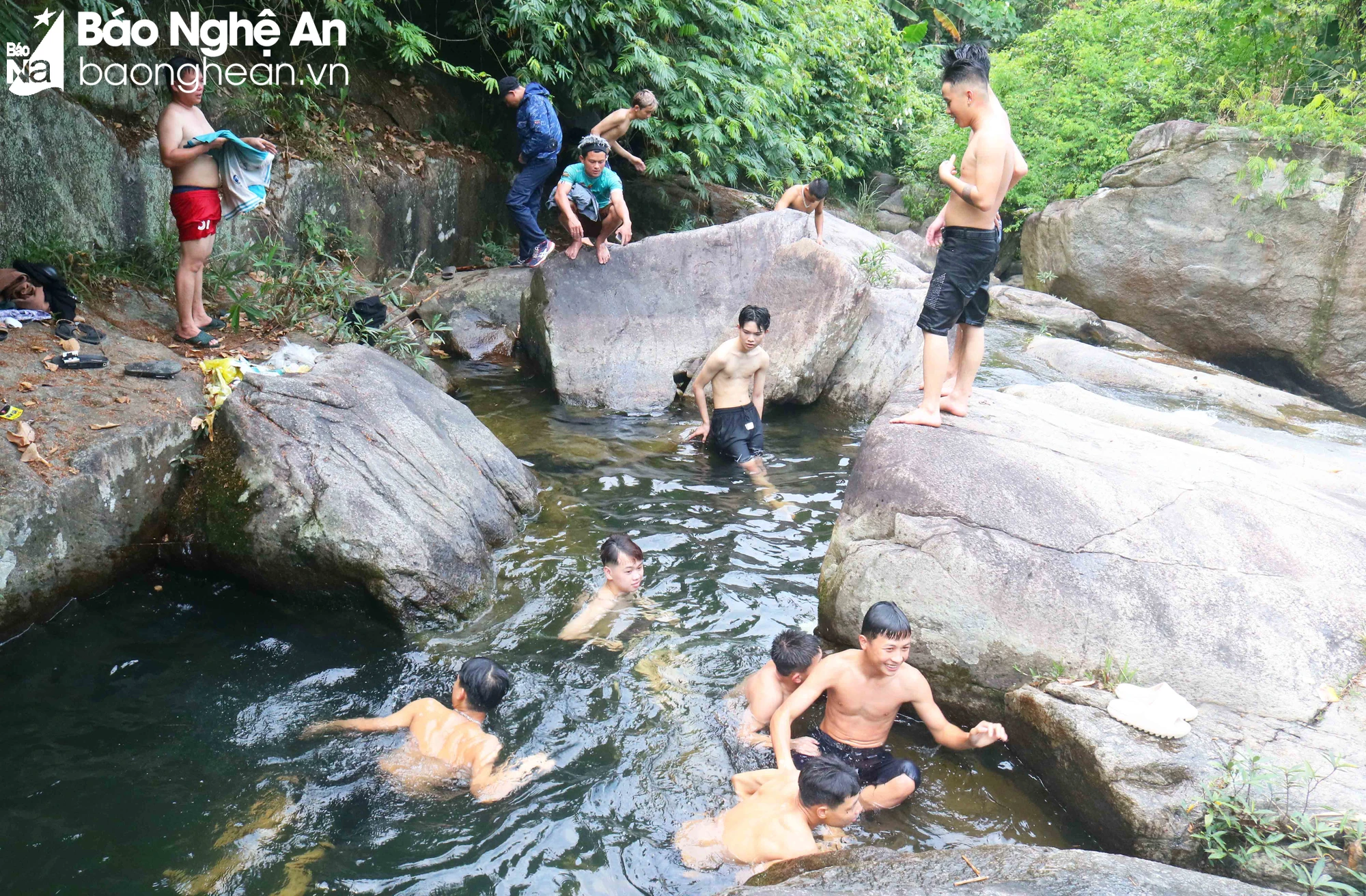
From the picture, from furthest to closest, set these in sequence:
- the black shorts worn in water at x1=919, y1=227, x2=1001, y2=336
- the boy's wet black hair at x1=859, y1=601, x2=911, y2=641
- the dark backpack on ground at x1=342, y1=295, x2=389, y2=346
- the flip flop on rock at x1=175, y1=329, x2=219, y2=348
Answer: the dark backpack on ground at x1=342, y1=295, x2=389, y2=346 < the flip flop on rock at x1=175, y1=329, x2=219, y2=348 < the black shorts worn in water at x1=919, y1=227, x2=1001, y2=336 < the boy's wet black hair at x1=859, y1=601, x2=911, y2=641

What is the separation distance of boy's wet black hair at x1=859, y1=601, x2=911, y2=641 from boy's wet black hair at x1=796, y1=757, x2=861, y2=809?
61 cm

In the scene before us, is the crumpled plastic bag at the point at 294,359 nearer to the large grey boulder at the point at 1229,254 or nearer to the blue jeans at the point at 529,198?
the blue jeans at the point at 529,198

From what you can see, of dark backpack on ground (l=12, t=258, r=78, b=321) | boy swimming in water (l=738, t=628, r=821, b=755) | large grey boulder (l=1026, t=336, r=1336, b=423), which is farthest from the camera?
large grey boulder (l=1026, t=336, r=1336, b=423)

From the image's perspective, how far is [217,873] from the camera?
3488 millimetres

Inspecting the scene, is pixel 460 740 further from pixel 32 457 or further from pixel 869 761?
pixel 32 457

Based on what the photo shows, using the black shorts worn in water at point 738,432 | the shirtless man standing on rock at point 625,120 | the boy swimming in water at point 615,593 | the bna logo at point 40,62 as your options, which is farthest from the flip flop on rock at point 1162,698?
the bna logo at point 40,62

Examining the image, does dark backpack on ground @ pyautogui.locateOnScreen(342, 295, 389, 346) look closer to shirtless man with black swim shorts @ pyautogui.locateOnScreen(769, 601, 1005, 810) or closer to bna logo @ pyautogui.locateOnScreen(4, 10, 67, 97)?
bna logo @ pyautogui.locateOnScreen(4, 10, 67, 97)

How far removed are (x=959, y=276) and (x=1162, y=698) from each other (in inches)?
104

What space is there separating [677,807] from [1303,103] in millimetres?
13784

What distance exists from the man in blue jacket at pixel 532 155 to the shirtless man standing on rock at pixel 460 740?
19.4ft

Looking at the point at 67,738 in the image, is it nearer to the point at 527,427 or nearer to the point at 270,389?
the point at 270,389

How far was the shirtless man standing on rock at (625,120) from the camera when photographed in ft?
32.1

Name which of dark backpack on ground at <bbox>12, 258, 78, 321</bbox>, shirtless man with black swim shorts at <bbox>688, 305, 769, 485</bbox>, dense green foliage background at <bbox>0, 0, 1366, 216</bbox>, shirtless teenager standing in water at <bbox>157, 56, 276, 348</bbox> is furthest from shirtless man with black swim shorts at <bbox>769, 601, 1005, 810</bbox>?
dense green foliage background at <bbox>0, 0, 1366, 216</bbox>

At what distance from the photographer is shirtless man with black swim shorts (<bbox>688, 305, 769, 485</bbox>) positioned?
8.11 m
